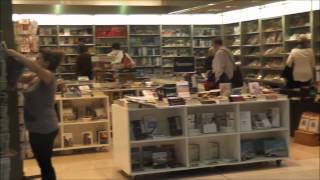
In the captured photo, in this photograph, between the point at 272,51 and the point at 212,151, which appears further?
the point at 272,51

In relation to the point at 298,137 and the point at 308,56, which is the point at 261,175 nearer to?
the point at 298,137

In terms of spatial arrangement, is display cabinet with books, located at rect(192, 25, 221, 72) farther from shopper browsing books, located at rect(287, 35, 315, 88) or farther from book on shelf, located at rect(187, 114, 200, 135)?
book on shelf, located at rect(187, 114, 200, 135)

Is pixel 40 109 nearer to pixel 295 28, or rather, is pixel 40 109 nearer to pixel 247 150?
pixel 247 150

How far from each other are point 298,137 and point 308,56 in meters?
1.70

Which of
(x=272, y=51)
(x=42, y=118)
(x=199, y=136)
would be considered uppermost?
(x=272, y=51)

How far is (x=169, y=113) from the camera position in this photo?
19.6ft

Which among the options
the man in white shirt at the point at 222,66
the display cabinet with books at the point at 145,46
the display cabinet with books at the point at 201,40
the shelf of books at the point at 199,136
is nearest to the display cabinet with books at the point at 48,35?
the display cabinet with books at the point at 145,46

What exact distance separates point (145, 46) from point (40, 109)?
9.64 meters

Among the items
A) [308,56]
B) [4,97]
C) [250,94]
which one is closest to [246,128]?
[250,94]

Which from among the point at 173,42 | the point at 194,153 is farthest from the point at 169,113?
the point at 173,42

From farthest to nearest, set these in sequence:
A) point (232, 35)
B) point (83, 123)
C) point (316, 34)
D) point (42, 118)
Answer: point (232, 35), point (316, 34), point (83, 123), point (42, 118)

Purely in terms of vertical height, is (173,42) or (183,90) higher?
(173,42)

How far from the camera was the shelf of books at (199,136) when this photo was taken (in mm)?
5734

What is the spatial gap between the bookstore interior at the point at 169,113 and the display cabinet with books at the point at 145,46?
2198 millimetres
